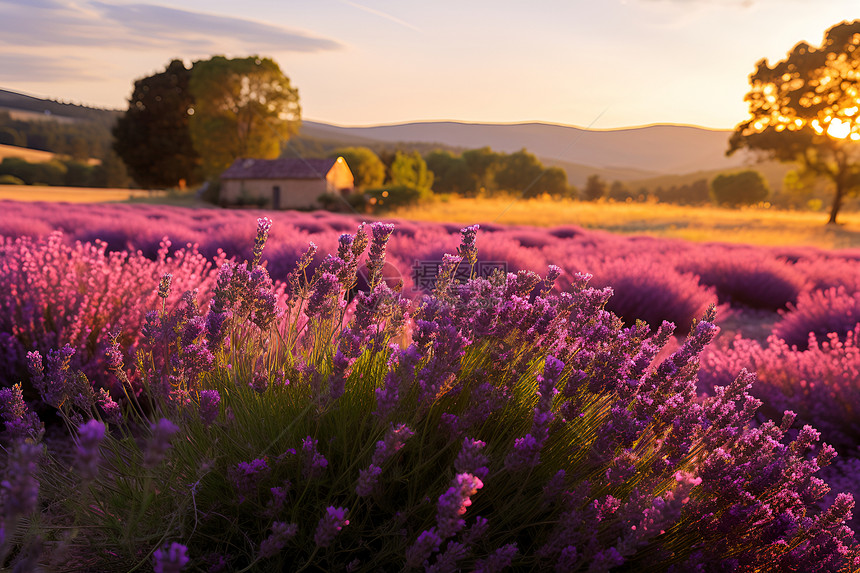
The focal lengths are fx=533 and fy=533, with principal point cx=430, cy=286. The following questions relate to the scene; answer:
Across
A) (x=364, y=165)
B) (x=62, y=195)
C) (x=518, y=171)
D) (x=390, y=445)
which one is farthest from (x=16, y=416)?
(x=518, y=171)

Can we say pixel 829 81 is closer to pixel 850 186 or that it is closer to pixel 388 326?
pixel 850 186

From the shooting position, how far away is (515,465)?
4.06 ft

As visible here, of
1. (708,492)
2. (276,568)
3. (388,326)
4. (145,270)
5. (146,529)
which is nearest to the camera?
(276,568)

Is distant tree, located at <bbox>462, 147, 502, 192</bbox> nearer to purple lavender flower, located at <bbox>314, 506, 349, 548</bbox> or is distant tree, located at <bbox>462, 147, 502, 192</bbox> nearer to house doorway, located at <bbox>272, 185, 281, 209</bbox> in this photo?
house doorway, located at <bbox>272, 185, 281, 209</bbox>

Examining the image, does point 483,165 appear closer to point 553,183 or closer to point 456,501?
point 553,183

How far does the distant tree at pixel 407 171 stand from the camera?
22.2 meters

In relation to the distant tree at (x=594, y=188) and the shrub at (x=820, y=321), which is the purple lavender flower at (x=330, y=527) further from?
the distant tree at (x=594, y=188)

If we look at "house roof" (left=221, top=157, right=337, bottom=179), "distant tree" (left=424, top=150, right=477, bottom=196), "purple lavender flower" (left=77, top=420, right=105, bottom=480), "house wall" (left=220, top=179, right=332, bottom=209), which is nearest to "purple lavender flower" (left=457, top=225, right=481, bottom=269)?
"purple lavender flower" (left=77, top=420, right=105, bottom=480)

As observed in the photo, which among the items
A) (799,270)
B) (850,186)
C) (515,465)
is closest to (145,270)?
(515,465)

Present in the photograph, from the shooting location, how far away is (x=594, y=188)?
57438 millimetres

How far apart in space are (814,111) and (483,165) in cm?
2370

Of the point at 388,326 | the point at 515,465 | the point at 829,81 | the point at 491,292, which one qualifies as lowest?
the point at 515,465

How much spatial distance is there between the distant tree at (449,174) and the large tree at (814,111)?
689 inches

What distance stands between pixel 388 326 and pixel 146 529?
946mm
